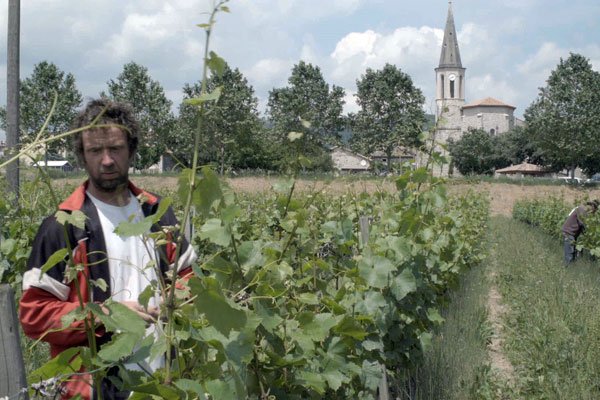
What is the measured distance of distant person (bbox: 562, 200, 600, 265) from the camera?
37.6 feet

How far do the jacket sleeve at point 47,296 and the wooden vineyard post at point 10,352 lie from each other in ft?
2.22

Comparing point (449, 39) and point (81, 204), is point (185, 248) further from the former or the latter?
point (449, 39)

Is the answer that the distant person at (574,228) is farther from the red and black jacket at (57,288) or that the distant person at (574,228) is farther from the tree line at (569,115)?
the tree line at (569,115)

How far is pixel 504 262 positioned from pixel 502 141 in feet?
210

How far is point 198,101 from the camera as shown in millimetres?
1144

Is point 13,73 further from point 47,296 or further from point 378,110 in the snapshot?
point 378,110

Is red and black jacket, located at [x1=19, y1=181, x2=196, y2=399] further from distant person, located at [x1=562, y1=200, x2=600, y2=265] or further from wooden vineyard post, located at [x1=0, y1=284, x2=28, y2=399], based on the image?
distant person, located at [x1=562, y1=200, x2=600, y2=265]

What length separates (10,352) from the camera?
1.36 meters

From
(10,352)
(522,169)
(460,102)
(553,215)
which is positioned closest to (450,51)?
(460,102)

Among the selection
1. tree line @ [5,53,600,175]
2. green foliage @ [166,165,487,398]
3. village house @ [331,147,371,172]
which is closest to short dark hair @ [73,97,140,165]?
green foliage @ [166,165,487,398]

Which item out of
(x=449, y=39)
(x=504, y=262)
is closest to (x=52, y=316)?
(x=504, y=262)

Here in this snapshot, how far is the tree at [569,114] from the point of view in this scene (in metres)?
52.6

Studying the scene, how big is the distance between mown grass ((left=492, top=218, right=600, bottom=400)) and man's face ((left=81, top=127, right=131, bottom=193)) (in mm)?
3268

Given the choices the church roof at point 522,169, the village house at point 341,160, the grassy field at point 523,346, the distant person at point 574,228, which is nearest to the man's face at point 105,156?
the village house at point 341,160
